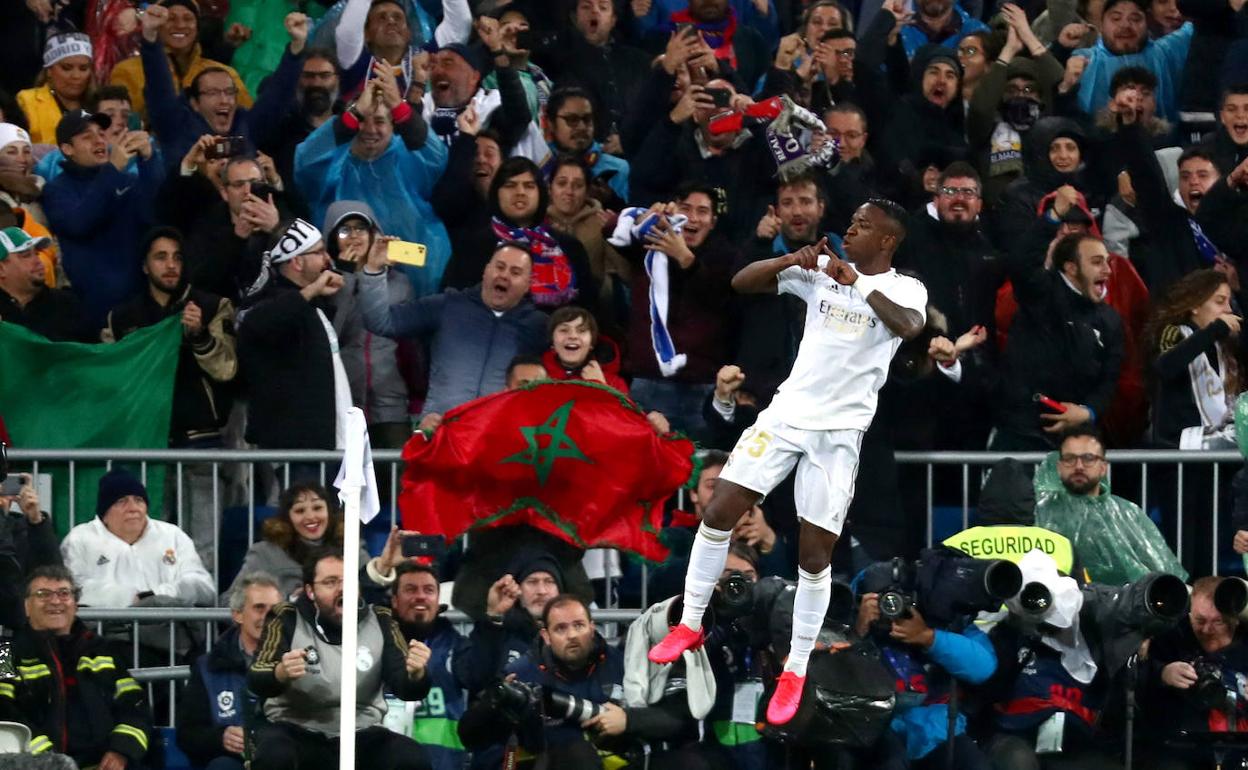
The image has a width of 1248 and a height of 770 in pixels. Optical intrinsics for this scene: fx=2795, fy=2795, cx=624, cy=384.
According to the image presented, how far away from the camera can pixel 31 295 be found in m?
15.3

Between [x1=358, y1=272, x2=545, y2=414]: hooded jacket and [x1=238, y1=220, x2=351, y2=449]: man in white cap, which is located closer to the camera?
[x1=238, y1=220, x2=351, y2=449]: man in white cap

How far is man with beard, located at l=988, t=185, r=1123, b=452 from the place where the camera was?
15.1 meters

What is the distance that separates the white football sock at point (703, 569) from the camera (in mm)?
12062

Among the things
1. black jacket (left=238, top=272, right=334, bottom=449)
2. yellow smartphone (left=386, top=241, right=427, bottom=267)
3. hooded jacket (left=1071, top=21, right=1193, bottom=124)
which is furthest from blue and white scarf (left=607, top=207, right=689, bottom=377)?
hooded jacket (left=1071, top=21, right=1193, bottom=124)

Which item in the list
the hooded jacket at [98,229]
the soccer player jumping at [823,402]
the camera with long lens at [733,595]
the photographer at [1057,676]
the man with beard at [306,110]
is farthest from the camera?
the man with beard at [306,110]

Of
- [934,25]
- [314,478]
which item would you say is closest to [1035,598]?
[314,478]

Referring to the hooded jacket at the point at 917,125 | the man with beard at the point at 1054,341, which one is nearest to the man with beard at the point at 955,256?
the man with beard at the point at 1054,341

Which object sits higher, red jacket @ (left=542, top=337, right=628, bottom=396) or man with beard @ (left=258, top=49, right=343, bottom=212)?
man with beard @ (left=258, top=49, right=343, bottom=212)

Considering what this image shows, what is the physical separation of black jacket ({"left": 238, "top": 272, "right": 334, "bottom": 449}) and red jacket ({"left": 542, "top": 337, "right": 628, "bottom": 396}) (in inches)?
46.2

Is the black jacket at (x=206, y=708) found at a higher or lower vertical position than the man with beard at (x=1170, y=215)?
lower

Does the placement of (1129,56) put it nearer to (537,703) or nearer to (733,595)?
(733,595)

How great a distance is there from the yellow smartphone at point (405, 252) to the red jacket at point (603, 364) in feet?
2.81

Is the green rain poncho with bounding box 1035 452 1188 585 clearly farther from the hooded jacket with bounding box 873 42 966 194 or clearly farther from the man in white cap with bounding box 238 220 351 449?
the man in white cap with bounding box 238 220 351 449

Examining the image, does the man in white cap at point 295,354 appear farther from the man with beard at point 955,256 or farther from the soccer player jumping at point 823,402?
the soccer player jumping at point 823,402
